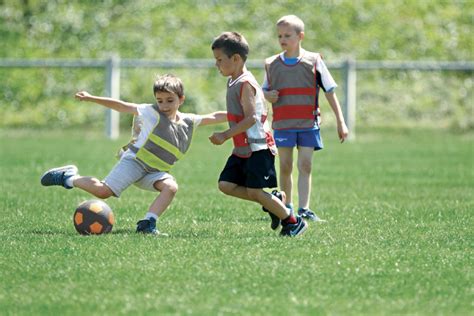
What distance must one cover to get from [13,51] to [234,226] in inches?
699

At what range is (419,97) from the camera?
2406cm

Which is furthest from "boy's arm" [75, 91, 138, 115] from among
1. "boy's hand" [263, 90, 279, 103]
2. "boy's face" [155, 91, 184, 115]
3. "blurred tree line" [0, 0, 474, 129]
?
"blurred tree line" [0, 0, 474, 129]

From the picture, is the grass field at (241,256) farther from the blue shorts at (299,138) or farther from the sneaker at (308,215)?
the blue shorts at (299,138)

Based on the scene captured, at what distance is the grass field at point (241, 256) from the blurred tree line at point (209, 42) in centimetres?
1132

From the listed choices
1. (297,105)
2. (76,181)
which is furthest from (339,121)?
(76,181)

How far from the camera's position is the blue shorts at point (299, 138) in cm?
949

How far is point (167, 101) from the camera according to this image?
26.7 feet

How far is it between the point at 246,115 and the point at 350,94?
48.2 feet

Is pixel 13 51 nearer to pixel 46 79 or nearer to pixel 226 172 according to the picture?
pixel 46 79

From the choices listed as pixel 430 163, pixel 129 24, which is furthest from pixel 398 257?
pixel 129 24

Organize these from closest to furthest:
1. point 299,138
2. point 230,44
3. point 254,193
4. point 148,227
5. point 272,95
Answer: point 230,44 → point 254,193 → point 148,227 → point 272,95 → point 299,138

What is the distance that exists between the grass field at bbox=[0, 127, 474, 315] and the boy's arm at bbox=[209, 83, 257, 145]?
80 centimetres

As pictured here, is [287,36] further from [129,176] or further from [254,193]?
[129,176]

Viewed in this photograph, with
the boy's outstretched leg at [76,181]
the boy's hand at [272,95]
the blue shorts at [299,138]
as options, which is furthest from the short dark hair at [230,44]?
the blue shorts at [299,138]
